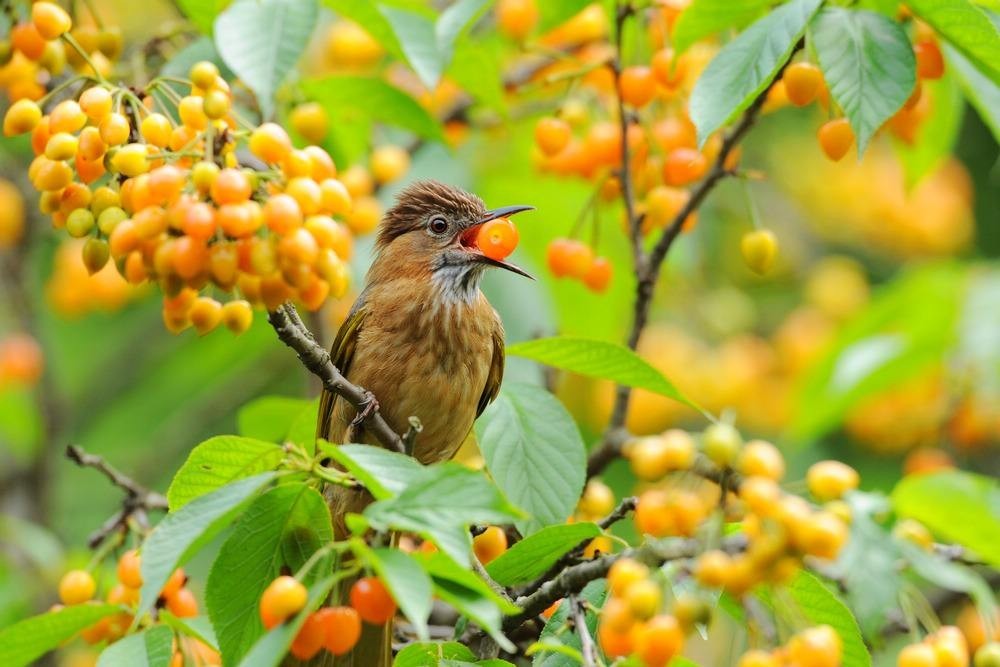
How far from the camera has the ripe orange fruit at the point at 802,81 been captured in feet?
11.9

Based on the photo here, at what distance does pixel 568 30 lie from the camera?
5.80 metres

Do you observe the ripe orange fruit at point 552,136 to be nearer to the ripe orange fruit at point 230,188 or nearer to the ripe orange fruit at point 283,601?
the ripe orange fruit at point 230,188

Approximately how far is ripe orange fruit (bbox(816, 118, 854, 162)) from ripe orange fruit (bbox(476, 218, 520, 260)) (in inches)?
41.4

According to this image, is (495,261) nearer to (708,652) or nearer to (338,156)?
(338,156)

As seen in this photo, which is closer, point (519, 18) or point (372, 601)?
point (372, 601)

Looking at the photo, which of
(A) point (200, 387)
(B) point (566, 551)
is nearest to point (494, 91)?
(B) point (566, 551)

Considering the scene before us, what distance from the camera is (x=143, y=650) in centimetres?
Answer: 305

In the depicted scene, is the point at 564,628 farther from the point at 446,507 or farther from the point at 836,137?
the point at 836,137

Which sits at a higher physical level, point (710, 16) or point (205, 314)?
point (710, 16)

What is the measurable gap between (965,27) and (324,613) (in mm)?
2075

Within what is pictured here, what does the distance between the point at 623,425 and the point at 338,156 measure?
136cm

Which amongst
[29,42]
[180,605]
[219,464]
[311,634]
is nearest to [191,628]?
[180,605]

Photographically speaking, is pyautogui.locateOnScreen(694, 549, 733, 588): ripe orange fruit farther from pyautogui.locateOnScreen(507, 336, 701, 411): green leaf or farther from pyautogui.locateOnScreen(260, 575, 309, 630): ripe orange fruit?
pyautogui.locateOnScreen(507, 336, 701, 411): green leaf

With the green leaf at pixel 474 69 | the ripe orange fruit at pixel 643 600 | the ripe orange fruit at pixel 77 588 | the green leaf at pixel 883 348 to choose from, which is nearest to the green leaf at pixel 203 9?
the green leaf at pixel 474 69
